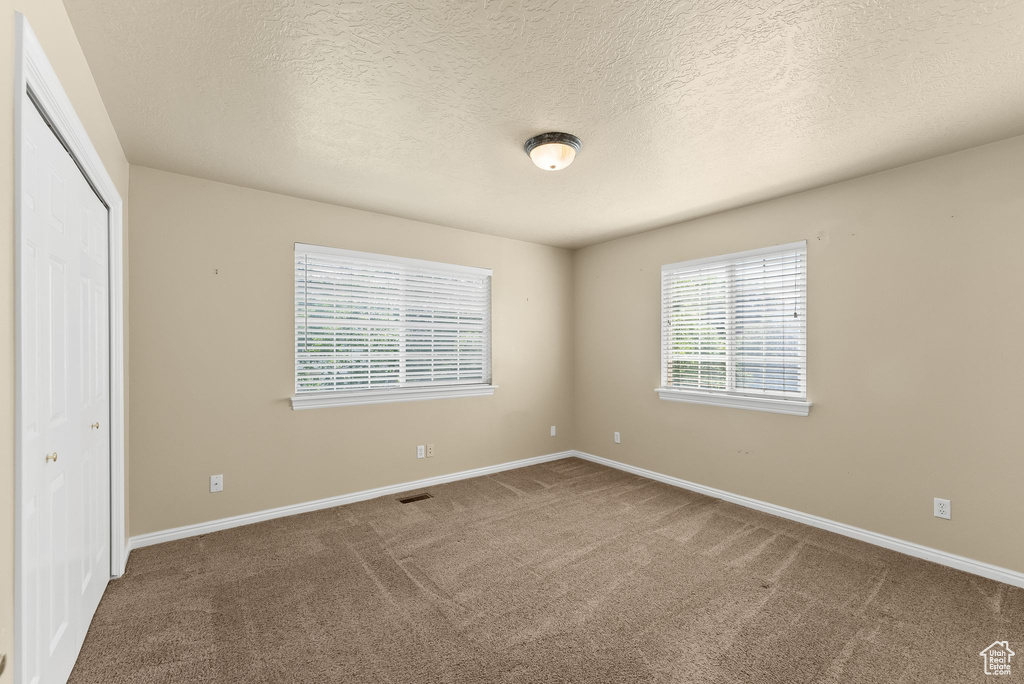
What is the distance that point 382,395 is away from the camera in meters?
4.14

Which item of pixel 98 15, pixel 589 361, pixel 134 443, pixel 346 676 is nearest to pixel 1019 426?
pixel 589 361

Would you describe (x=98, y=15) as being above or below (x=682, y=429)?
above

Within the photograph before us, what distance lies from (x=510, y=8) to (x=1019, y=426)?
349 cm

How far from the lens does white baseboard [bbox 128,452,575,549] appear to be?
3146mm

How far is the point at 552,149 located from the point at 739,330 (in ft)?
7.94

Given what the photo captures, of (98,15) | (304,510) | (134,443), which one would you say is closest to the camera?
(98,15)

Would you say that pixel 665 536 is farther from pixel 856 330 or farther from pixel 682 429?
pixel 856 330

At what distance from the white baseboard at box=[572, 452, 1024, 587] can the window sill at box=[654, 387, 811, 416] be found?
30.2 inches

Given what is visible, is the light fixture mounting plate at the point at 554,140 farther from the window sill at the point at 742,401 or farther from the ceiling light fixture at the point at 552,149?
the window sill at the point at 742,401

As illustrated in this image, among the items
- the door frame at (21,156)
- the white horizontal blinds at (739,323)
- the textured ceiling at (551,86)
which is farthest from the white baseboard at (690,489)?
the textured ceiling at (551,86)

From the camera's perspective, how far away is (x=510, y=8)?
1.66 m

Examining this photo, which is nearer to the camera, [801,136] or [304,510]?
[801,136]

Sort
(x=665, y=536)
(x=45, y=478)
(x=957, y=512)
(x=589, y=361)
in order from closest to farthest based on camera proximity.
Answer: (x=45, y=478)
(x=957, y=512)
(x=665, y=536)
(x=589, y=361)

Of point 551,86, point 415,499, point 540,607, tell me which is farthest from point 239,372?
point 551,86
